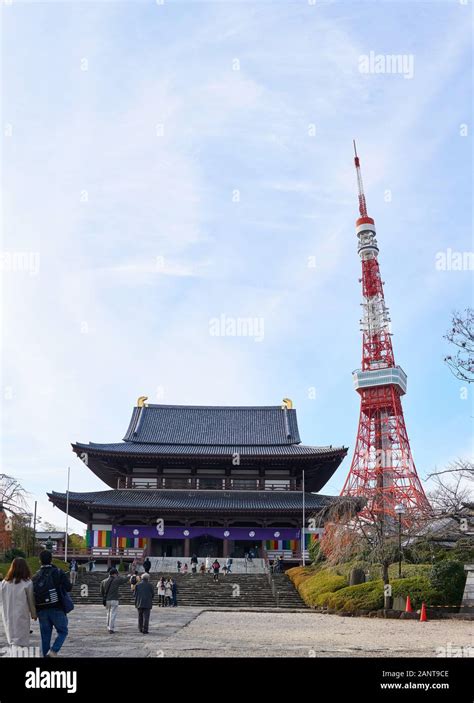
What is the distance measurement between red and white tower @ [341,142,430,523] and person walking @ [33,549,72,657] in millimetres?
41385

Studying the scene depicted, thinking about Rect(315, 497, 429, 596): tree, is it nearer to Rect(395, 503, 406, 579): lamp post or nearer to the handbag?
Rect(395, 503, 406, 579): lamp post

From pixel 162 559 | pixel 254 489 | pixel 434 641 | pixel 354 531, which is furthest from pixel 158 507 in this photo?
pixel 434 641

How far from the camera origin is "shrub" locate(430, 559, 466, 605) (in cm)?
2275

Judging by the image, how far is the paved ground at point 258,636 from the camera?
12.4 m

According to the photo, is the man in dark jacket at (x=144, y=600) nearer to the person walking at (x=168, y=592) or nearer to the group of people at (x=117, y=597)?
the group of people at (x=117, y=597)

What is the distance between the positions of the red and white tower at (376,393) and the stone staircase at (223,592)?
16973 millimetres

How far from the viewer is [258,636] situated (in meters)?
16.0

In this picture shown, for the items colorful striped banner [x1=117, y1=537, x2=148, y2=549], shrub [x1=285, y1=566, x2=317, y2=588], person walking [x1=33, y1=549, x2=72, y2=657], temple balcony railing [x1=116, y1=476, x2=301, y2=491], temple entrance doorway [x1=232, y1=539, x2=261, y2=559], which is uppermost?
temple balcony railing [x1=116, y1=476, x2=301, y2=491]

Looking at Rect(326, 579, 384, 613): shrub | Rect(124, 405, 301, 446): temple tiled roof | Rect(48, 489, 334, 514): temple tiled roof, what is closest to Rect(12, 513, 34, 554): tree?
Rect(48, 489, 334, 514): temple tiled roof

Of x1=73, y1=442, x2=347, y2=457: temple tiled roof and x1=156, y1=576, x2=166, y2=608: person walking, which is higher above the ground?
x1=73, y1=442, x2=347, y2=457: temple tiled roof

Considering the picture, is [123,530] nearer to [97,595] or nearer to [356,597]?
[97,595]

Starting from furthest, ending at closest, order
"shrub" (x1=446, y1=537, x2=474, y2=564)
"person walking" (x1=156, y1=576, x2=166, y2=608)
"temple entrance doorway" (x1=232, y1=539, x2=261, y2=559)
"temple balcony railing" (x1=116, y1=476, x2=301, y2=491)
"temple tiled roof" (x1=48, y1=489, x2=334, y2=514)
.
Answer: "temple balcony railing" (x1=116, y1=476, x2=301, y2=491) → "temple entrance doorway" (x1=232, y1=539, x2=261, y2=559) → "temple tiled roof" (x1=48, y1=489, x2=334, y2=514) → "person walking" (x1=156, y1=576, x2=166, y2=608) → "shrub" (x1=446, y1=537, x2=474, y2=564)

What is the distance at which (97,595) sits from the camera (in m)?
31.7

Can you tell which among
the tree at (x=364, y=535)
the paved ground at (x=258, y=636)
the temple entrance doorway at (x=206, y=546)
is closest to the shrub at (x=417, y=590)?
the tree at (x=364, y=535)
